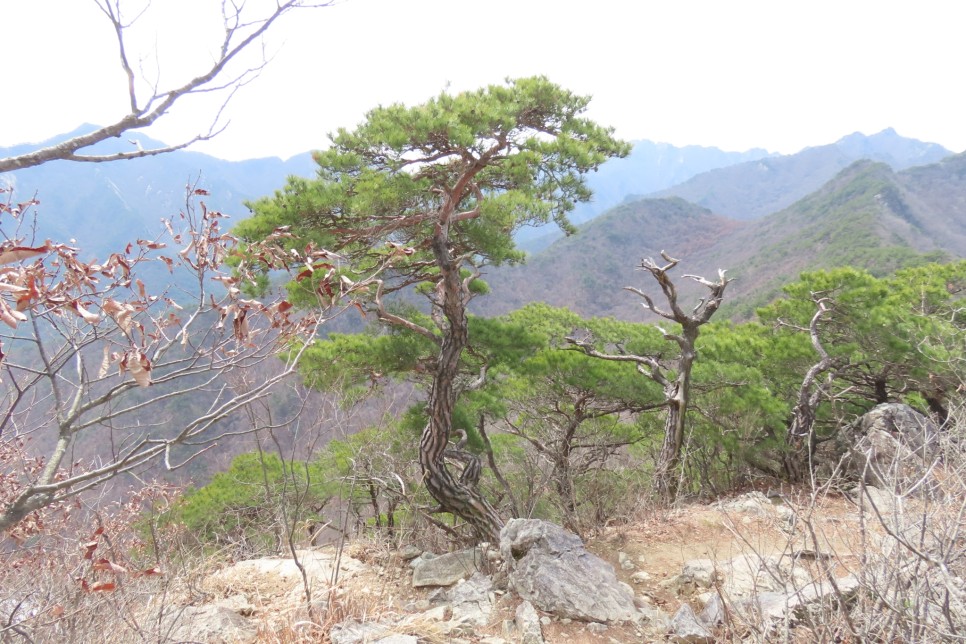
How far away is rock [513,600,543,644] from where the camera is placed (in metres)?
2.63

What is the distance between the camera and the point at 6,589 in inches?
93.8

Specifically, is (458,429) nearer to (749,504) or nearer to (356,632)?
(356,632)

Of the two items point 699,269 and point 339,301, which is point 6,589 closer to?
point 339,301

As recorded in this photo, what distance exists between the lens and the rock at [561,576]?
9.48ft

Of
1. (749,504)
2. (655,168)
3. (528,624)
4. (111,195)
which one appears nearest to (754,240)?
(749,504)

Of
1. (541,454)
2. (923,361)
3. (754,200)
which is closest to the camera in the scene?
(923,361)

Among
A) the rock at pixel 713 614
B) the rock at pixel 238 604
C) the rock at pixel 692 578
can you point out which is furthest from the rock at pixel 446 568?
the rock at pixel 713 614

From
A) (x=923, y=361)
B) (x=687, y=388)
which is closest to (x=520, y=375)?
(x=687, y=388)

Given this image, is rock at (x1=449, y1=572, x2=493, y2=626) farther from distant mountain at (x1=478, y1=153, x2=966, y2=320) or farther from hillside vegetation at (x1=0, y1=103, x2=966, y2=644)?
distant mountain at (x1=478, y1=153, x2=966, y2=320)

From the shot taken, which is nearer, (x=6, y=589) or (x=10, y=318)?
(x=10, y=318)

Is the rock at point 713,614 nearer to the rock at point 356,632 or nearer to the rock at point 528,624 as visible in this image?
the rock at point 528,624

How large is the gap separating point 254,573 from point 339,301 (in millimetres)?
2846

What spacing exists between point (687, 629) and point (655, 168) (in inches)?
4045

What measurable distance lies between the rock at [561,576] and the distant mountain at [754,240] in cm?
2242
